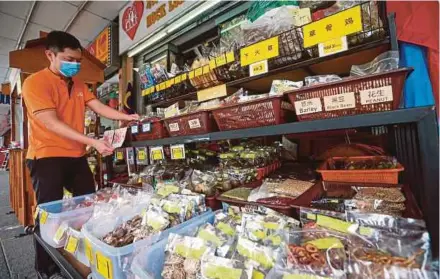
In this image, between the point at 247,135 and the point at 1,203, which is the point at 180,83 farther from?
the point at 1,203

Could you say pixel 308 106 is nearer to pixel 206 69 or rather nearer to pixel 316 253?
pixel 316 253

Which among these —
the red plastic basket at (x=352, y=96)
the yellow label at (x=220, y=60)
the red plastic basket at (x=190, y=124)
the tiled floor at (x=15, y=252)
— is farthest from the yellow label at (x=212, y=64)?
the tiled floor at (x=15, y=252)

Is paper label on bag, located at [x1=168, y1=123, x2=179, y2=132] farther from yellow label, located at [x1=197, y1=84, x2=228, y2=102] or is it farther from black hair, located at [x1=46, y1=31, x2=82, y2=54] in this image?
black hair, located at [x1=46, y1=31, x2=82, y2=54]

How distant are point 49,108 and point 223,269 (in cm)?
134

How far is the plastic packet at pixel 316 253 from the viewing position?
1.73 feet

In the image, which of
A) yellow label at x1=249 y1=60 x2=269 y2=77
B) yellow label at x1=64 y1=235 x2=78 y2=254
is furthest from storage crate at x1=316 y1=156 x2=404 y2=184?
yellow label at x1=64 y1=235 x2=78 y2=254

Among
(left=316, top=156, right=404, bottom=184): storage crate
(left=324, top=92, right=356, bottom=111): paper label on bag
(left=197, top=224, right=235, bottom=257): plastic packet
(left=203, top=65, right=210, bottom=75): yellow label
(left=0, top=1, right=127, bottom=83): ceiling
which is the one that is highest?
(left=0, top=1, right=127, bottom=83): ceiling

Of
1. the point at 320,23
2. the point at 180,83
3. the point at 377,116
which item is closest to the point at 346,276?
the point at 377,116

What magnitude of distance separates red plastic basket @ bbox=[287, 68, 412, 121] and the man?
107 cm

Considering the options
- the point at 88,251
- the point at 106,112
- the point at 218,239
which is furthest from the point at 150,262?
the point at 106,112

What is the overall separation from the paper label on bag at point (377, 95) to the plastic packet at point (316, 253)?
38 centimetres

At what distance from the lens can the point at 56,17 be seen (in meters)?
3.30

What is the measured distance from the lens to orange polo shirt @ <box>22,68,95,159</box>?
4.49ft

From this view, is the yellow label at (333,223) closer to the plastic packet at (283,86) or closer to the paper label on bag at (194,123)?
the plastic packet at (283,86)
